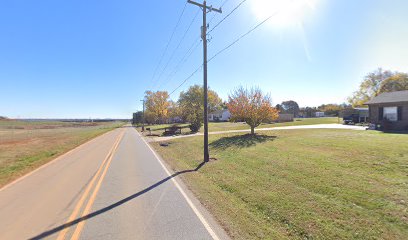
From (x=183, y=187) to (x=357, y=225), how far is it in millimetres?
5518

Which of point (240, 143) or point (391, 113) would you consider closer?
point (240, 143)

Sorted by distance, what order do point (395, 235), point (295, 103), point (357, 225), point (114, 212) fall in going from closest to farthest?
point (395, 235)
point (357, 225)
point (114, 212)
point (295, 103)

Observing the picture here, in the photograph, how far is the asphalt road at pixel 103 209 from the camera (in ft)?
17.3

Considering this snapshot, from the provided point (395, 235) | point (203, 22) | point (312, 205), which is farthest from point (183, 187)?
point (203, 22)

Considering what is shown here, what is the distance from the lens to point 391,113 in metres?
23.4

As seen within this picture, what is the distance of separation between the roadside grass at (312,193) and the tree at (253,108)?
→ 10173mm

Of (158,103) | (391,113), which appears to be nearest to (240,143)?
(391,113)

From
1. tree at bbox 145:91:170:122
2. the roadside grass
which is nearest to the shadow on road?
the roadside grass

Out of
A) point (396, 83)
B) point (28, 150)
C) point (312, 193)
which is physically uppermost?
point (396, 83)

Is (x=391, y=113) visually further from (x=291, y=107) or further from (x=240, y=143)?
(x=291, y=107)

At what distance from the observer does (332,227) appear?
17.4 feet

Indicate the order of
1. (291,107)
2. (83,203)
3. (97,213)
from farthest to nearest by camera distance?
(291,107) < (83,203) < (97,213)

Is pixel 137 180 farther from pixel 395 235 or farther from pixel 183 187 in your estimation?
pixel 395 235

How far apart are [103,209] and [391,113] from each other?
88.5ft
